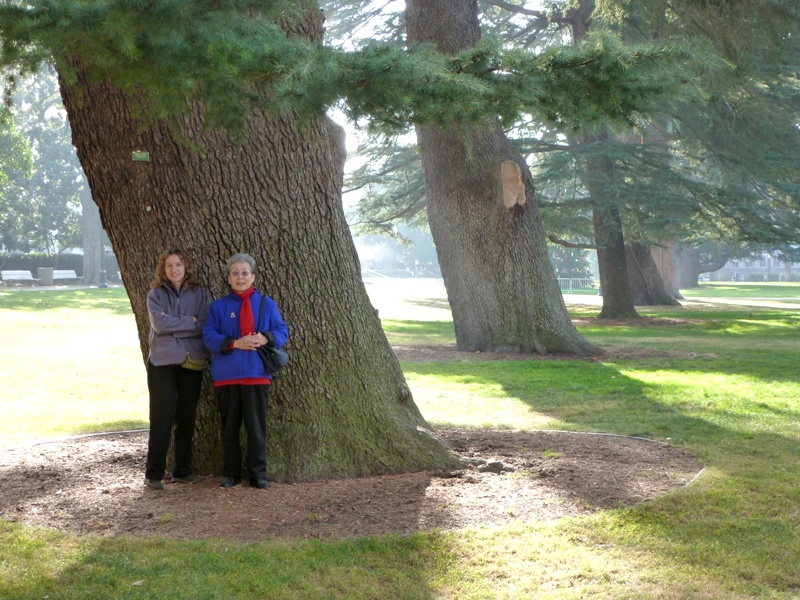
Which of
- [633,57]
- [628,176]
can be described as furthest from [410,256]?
[633,57]

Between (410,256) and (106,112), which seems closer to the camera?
(106,112)

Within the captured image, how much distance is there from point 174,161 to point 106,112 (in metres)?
0.52

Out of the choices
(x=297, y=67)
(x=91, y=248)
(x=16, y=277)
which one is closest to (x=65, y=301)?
(x=16, y=277)

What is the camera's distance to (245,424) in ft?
19.6

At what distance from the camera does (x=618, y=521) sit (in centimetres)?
527

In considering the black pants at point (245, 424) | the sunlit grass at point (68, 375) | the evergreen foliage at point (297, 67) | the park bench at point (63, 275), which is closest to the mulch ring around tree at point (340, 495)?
the black pants at point (245, 424)

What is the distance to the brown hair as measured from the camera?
6031mm

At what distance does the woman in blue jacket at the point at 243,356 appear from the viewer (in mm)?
5898

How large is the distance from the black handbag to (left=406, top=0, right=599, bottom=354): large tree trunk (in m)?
8.82

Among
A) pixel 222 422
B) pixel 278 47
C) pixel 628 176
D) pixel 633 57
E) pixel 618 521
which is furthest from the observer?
pixel 628 176

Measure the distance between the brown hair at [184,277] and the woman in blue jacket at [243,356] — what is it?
264 mm

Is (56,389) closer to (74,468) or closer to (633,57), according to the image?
(74,468)

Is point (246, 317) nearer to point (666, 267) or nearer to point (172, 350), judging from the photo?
point (172, 350)

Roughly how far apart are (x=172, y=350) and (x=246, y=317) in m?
0.54
